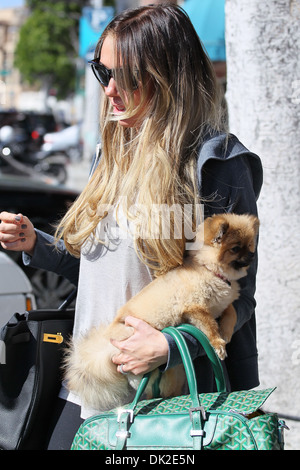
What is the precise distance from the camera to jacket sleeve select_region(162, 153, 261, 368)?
1.76 metres

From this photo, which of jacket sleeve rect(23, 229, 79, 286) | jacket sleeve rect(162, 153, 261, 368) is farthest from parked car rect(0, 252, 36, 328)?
jacket sleeve rect(162, 153, 261, 368)

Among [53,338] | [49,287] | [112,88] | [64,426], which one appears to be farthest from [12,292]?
[49,287]

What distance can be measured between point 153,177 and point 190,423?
737 mm

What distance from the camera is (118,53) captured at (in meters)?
1.85

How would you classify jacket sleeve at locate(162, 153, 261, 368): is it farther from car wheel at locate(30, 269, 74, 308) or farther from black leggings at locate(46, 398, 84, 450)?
car wheel at locate(30, 269, 74, 308)

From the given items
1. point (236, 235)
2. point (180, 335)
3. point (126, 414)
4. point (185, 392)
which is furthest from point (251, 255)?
point (126, 414)

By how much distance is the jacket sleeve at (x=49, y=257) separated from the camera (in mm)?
2123

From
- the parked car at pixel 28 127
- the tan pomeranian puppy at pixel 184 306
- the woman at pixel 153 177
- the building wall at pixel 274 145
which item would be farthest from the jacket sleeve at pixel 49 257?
the parked car at pixel 28 127

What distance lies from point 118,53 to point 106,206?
0.50 metres

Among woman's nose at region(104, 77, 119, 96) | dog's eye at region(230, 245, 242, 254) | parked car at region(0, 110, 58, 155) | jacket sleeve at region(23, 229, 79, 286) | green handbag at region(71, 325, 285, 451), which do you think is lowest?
green handbag at region(71, 325, 285, 451)

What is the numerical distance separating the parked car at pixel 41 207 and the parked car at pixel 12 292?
3072 mm

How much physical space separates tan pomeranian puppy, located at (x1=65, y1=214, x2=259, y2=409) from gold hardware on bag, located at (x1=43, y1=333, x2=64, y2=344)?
192mm

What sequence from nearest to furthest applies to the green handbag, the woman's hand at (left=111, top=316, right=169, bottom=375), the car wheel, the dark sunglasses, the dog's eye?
the green handbag, the woman's hand at (left=111, top=316, right=169, bottom=375), the dog's eye, the dark sunglasses, the car wheel

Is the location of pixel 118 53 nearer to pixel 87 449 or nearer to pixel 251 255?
pixel 251 255
